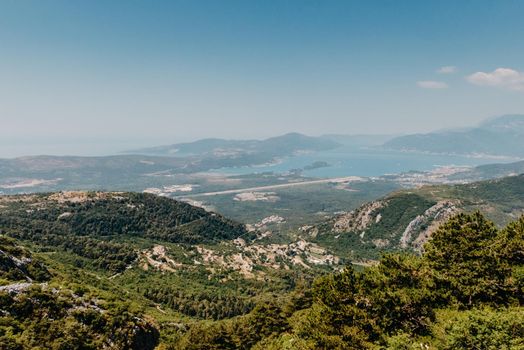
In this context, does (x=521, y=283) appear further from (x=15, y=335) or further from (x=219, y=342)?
(x=15, y=335)

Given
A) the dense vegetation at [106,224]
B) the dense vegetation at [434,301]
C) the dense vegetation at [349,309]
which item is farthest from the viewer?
the dense vegetation at [106,224]

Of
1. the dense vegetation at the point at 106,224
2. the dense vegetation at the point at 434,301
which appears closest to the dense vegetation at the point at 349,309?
the dense vegetation at the point at 434,301

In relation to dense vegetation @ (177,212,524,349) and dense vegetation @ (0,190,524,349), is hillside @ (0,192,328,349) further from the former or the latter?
dense vegetation @ (177,212,524,349)

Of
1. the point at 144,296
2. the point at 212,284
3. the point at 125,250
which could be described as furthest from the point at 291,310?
the point at 125,250

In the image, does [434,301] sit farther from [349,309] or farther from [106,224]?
[106,224]

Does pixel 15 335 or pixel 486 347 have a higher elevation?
pixel 486 347

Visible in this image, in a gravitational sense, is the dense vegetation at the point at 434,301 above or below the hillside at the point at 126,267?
above

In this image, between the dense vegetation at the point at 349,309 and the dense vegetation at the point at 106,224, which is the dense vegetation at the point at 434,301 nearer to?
the dense vegetation at the point at 349,309

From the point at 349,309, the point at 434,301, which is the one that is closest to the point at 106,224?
the point at 349,309
